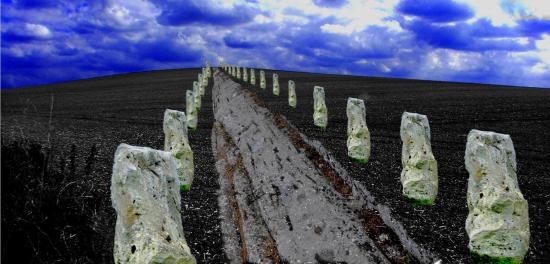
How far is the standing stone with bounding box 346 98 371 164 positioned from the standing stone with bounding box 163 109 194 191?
11.9 ft

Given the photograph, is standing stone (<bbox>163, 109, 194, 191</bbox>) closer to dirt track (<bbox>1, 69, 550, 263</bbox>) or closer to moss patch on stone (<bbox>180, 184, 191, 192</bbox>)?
moss patch on stone (<bbox>180, 184, 191, 192</bbox>)

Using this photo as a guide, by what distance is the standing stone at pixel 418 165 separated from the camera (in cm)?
856

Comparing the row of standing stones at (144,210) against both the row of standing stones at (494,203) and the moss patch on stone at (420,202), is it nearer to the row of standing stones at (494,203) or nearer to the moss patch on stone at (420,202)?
the row of standing stones at (494,203)

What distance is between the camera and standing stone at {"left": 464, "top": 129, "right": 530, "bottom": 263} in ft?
21.0

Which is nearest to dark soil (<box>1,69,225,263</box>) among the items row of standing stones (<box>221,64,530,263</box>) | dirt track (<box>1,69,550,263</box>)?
dirt track (<box>1,69,550,263</box>)

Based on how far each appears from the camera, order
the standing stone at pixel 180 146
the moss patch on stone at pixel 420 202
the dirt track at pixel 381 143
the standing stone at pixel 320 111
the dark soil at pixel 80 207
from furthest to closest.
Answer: the standing stone at pixel 320 111 → the standing stone at pixel 180 146 → the moss patch on stone at pixel 420 202 → the dirt track at pixel 381 143 → the dark soil at pixel 80 207

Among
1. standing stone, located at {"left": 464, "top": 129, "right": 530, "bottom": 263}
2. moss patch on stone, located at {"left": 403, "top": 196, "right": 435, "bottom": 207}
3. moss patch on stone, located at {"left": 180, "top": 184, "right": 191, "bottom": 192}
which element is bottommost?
moss patch on stone, located at {"left": 180, "top": 184, "right": 191, "bottom": 192}

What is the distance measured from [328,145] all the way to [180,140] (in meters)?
4.01

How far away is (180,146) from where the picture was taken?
10844mm

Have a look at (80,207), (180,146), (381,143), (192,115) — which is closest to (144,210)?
(80,207)

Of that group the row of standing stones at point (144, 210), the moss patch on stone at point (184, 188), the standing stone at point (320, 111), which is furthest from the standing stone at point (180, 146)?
the standing stone at point (320, 111)

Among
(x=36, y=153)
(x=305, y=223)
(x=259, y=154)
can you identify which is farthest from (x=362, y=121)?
(x=36, y=153)

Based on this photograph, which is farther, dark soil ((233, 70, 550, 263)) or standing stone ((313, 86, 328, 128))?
standing stone ((313, 86, 328, 128))

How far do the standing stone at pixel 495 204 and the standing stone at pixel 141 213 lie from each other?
380 cm
